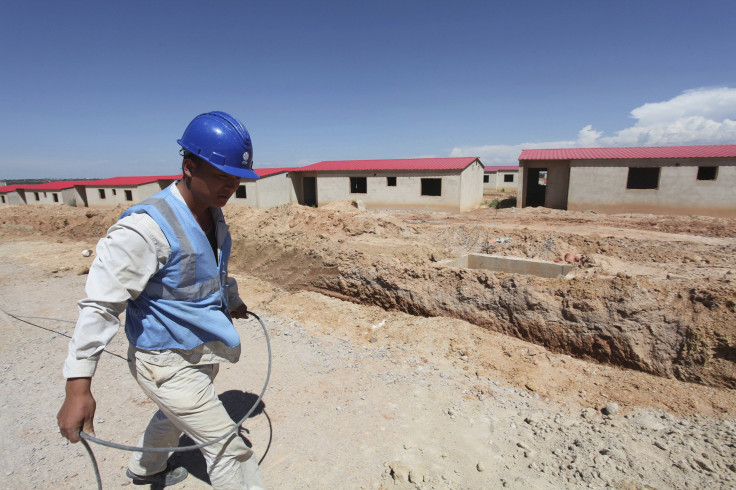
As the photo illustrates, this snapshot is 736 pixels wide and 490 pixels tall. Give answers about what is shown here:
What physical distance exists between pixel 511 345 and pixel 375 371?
1723mm

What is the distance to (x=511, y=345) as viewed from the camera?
4.58 m

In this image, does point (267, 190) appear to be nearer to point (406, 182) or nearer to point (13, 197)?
point (406, 182)

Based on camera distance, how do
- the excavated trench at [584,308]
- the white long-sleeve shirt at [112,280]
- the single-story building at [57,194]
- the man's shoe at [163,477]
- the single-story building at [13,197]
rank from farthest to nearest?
1. the single-story building at [13,197]
2. the single-story building at [57,194]
3. the excavated trench at [584,308]
4. the man's shoe at [163,477]
5. the white long-sleeve shirt at [112,280]

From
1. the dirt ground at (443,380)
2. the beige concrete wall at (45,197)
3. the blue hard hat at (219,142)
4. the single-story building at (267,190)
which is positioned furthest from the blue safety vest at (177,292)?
the beige concrete wall at (45,197)

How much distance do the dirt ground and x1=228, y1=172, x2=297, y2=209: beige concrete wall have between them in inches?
552

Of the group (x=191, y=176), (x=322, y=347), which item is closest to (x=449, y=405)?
(x=322, y=347)

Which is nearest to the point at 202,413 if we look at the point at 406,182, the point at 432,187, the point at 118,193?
the point at 406,182

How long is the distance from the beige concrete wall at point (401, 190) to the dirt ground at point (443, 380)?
12266 millimetres

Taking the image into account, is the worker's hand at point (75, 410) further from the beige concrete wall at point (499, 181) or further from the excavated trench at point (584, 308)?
the beige concrete wall at point (499, 181)

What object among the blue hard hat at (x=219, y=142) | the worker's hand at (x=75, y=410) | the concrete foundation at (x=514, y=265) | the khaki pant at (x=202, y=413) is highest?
the blue hard hat at (x=219, y=142)

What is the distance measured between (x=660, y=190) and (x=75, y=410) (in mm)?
19869

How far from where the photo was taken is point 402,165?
20.6 m

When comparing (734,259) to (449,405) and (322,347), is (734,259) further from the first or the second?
(322,347)

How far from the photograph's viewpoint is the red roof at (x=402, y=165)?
19.4 metres
